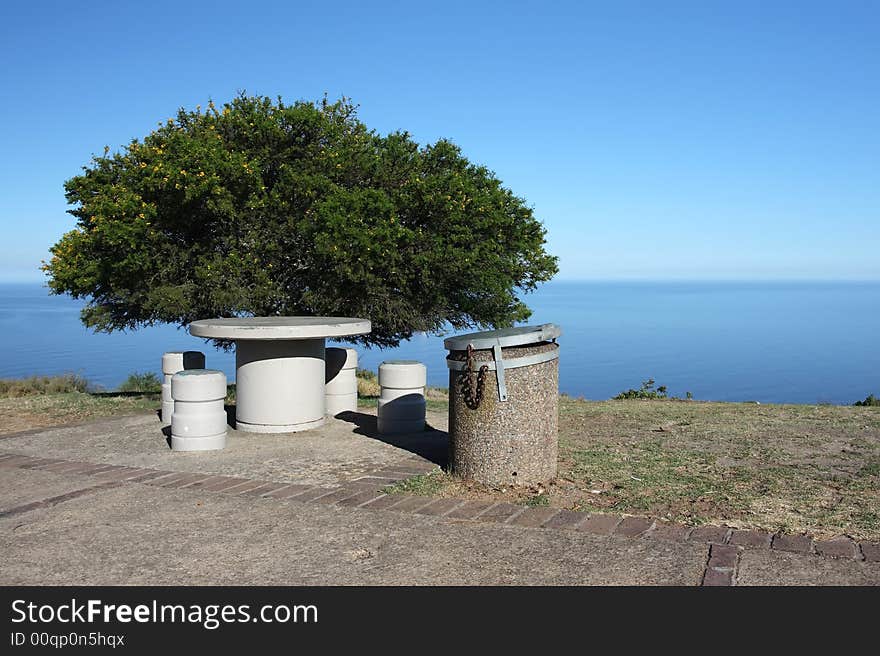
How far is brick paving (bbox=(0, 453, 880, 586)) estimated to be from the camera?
15.3 feet

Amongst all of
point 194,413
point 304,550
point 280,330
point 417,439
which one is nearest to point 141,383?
point 194,413

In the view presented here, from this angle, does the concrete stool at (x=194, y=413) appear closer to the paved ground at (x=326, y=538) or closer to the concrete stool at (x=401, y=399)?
the paved ground at (x=326, y=538)

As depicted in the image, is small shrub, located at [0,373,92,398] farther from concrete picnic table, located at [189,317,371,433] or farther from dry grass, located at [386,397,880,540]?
dry grass, located at [386,397,880,540]

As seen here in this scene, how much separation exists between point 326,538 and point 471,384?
1789mm

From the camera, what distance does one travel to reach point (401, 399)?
29.5 ft

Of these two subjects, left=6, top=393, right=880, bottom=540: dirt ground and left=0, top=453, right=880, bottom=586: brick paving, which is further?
left=6, top=393, right=880, bottom=540: dirt ground

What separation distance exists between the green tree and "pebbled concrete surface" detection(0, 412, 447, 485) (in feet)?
14.7

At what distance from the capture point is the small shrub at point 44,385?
54.5ft

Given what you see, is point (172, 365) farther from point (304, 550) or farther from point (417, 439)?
point (304, 550)

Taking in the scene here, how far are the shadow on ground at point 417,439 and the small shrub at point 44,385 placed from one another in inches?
374

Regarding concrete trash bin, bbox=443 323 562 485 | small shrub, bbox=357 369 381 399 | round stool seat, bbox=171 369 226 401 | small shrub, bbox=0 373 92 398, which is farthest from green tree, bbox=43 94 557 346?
concrete trash bin, bbox=443 323 562 485

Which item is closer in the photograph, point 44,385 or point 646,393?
point 646,393
